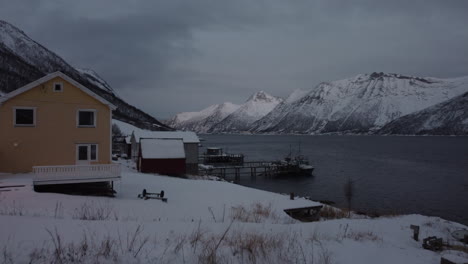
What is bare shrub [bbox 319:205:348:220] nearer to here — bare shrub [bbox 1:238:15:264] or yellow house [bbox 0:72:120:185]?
yellow house [bbox 0:72:120:185]

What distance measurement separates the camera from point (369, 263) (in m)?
6.41

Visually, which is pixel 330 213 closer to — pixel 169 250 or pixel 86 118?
pixel 169 250

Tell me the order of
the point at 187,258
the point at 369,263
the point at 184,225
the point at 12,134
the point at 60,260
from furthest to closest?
1. the point at 12,134
2. the point at 184,225
3. the point at 369,263
4. the point at 187,258
5. the point at 60,260

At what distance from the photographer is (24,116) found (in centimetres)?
2234

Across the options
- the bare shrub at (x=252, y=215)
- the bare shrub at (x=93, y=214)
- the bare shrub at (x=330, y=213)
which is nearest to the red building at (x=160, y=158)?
the bare shrub at (x=330, y=213)

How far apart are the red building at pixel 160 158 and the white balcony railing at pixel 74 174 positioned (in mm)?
18310

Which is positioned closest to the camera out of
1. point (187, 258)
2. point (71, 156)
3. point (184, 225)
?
point (187, 258)

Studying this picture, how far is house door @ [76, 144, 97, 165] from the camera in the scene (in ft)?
78.1

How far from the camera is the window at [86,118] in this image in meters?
23.7

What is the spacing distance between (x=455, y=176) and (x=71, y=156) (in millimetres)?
65055

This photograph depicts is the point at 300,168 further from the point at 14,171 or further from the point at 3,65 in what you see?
the point at 3,65

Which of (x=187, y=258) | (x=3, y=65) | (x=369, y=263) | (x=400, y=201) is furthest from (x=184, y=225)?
(x=3, y=65)

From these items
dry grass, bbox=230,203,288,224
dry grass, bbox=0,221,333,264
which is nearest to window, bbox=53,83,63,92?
dry grass, bbox=230,203,288,224

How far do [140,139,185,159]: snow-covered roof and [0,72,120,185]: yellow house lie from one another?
46.8ft
